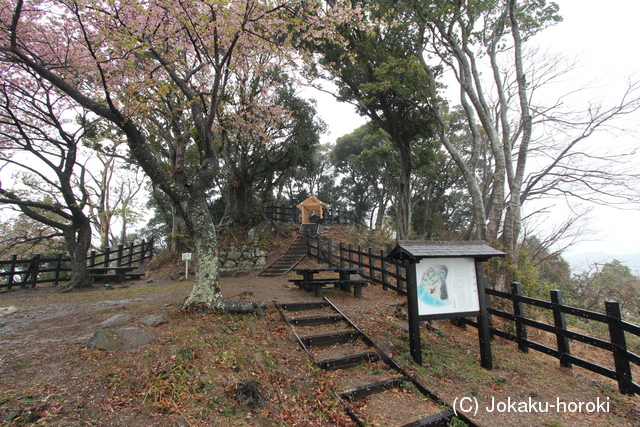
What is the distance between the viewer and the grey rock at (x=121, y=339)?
3.52 m

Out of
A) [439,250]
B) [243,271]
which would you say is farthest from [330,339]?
[243,271]

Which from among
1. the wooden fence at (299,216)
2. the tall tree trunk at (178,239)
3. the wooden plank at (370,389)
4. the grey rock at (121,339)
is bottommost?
the wooden plank at (370,389)

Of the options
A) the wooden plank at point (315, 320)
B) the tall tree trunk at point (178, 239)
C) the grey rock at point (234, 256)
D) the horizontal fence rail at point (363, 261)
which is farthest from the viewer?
the tall tree trunk at point (178, 239)

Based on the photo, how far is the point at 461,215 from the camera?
2728 centimetres

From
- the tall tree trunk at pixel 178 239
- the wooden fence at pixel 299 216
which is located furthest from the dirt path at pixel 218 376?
the wooden fence at pixel 299 216

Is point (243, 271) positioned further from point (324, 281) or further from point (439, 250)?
→ point (439, 250)

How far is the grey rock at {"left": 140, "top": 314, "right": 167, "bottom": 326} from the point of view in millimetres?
4393

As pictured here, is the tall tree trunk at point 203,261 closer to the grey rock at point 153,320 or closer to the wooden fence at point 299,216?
the grey rock at point 153,320

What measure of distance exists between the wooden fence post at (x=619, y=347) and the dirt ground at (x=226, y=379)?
0.23m

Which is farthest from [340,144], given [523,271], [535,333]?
[535,333]

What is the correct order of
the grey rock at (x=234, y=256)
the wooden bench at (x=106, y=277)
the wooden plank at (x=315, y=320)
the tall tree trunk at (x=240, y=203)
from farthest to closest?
the tall tree trunk at (x=240, y=203) < the grey rock at (x=234, y=256) < the wooden bench at (x=106, y=277) < the wooden plank at (x=315, y=320)

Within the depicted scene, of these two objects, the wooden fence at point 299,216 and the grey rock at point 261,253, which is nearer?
the grey rock at point 261,253

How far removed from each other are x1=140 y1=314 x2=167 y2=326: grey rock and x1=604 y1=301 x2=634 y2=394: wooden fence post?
20.0ft

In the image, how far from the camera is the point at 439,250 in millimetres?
4328
